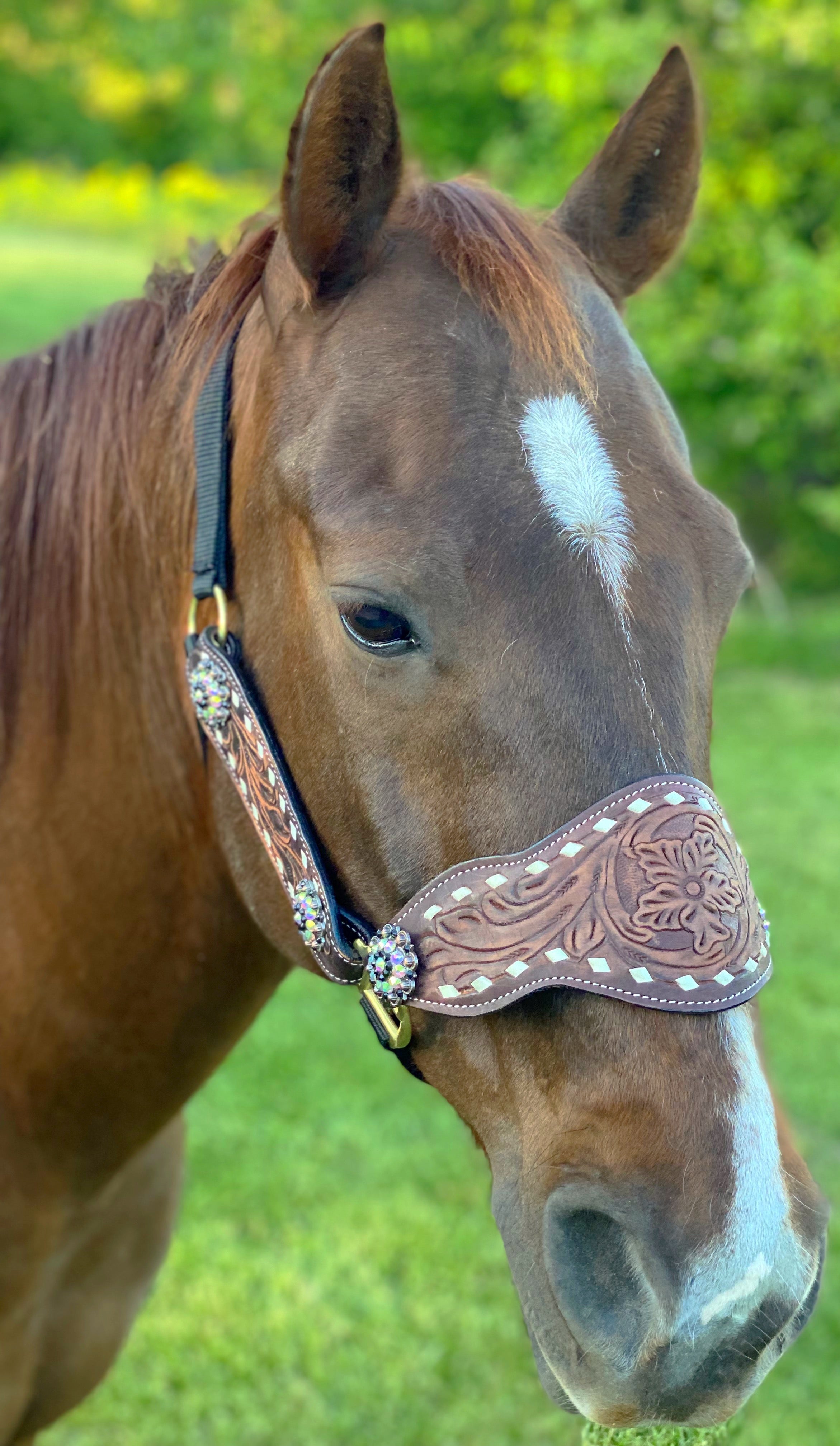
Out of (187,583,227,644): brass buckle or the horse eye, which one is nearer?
the horse eye

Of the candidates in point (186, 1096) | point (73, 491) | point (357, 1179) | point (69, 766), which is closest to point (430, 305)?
point (73, 491)

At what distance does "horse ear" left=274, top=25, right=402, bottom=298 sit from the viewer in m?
1.44

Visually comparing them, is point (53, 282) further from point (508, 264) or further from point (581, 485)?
point (581, 485)

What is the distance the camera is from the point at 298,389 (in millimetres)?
1557

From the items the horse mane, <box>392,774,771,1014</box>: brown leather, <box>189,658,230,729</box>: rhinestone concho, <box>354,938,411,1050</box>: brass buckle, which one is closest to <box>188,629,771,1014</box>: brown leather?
<box>392,774,771,1014</box>: brown leather

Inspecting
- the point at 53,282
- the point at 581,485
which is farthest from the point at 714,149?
the point at 53,282

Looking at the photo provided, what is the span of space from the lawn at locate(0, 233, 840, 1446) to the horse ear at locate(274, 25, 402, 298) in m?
1.70

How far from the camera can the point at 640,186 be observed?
6.28ft

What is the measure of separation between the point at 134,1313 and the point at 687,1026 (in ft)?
5.49

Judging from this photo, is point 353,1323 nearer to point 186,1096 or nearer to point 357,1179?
point 357,1179

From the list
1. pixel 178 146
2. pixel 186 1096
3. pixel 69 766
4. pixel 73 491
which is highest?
pixel 178 146

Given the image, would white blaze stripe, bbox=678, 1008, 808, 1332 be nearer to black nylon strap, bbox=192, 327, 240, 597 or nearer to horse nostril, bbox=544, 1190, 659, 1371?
horse nostril, bbox=544, 1190, 659, 1371

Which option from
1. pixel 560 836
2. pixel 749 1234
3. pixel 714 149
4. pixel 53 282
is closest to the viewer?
pixel 749 1234

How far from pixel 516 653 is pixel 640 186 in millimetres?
1025
